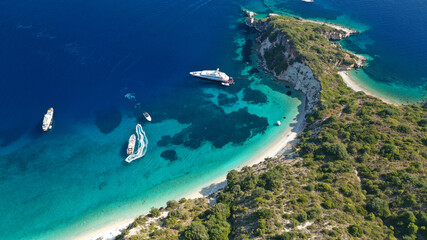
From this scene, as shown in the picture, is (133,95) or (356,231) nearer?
(356,231)

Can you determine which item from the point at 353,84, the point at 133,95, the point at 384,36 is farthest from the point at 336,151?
the point at 384,36

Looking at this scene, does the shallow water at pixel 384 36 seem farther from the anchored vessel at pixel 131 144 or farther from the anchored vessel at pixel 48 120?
the anchored vessel at pixel 48 120

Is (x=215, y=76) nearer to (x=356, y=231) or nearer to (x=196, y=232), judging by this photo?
(x=196, y=232)

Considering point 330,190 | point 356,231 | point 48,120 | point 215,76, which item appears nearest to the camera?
point 356,231

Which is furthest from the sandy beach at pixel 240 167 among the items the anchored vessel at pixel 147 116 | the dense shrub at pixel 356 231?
the anchored vessel at pixel 147 116

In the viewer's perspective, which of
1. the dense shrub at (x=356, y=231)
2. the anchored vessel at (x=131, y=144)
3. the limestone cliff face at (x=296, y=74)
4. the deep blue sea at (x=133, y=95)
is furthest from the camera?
the limestone cliff face at (x=296, y=74)

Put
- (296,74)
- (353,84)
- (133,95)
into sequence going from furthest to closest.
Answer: (353,84) → (296,74) → (133,95)
